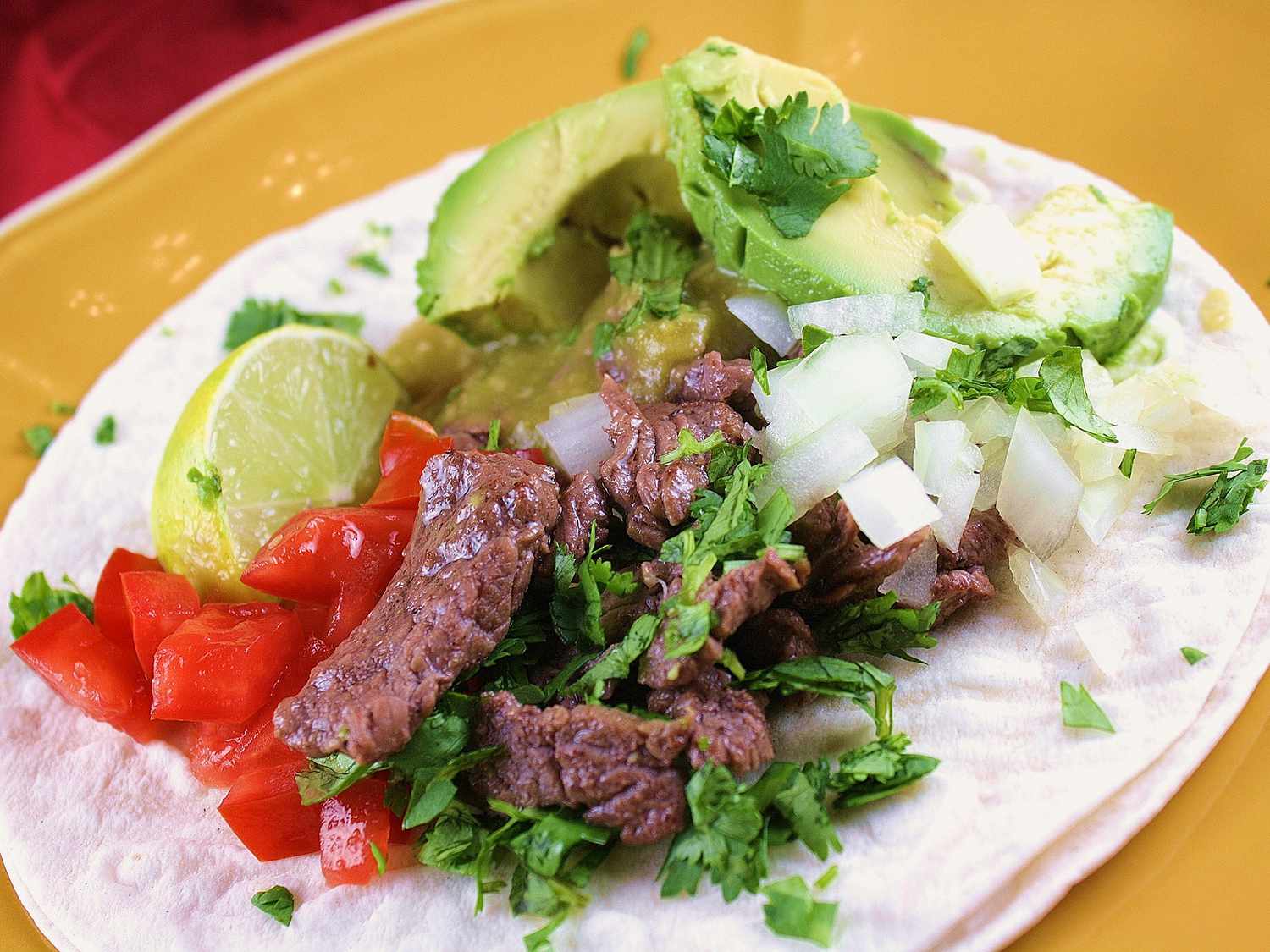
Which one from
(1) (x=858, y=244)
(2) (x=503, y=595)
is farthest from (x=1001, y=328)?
(2) (x=503, y=595)

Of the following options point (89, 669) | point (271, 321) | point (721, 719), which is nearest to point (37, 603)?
point (89, 669)

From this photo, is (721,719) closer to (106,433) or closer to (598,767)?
(598,767)

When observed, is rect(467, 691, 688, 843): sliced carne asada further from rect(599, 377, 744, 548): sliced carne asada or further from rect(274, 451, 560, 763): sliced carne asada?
rect(599, 377, 744, 548): sliced carne asada

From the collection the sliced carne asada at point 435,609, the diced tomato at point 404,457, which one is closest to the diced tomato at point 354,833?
the sliced carne asada at point 435,609

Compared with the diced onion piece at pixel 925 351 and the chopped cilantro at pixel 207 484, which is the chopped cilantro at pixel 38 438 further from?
the diced onion piece at pixel 925 351

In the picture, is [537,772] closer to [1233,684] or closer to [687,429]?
[687,429]

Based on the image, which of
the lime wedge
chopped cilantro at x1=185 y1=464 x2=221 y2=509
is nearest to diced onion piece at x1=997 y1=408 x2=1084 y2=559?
the lime wedge
